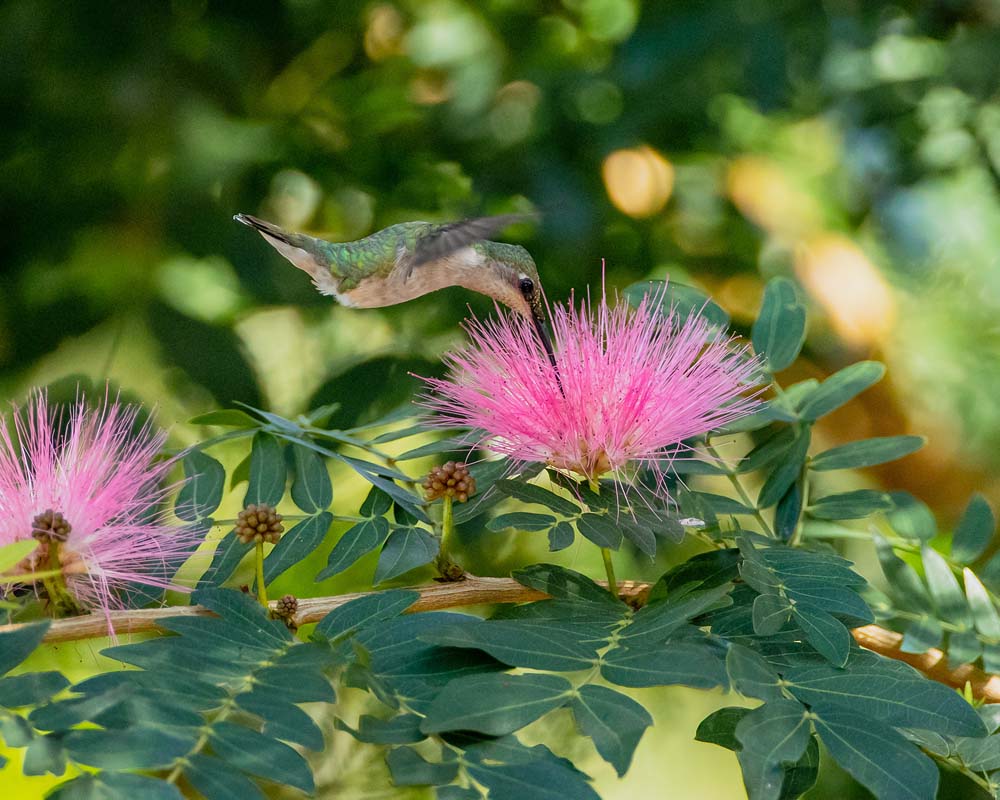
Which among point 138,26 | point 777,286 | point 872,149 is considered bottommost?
point 777,286

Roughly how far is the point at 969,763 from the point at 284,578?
0.93 meters

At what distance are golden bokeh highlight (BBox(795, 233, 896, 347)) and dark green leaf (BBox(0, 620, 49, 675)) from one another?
118 centimetres

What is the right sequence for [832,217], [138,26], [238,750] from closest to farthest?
[238,750] < [138,26] < [832,217]

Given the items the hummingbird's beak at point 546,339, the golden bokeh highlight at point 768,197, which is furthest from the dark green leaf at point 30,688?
the golden bokeh highlight at point 768,197

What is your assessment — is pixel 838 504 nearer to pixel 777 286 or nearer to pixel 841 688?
pixel 777 286

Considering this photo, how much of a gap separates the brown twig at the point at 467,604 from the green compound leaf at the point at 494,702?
157 millimetres

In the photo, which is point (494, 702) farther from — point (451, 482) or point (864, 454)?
point (864, 454)

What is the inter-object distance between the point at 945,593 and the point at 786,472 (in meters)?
0.17

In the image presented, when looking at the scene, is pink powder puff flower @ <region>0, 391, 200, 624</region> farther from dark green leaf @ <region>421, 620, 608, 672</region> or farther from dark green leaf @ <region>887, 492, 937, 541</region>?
dark green leaf @ <region>887, 492, 937, 541</region>

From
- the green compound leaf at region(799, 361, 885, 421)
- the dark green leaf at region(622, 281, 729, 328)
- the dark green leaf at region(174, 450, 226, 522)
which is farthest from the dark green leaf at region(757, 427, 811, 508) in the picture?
the dark green leaf at region(174, 450, 226, 522)

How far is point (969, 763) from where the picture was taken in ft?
2.15

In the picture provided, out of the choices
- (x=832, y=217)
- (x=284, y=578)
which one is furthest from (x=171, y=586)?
(x=832, y=217)

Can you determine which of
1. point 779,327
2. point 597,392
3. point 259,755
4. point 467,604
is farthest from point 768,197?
point 259,755

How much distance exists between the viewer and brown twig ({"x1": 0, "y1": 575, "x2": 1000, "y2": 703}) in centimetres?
64
